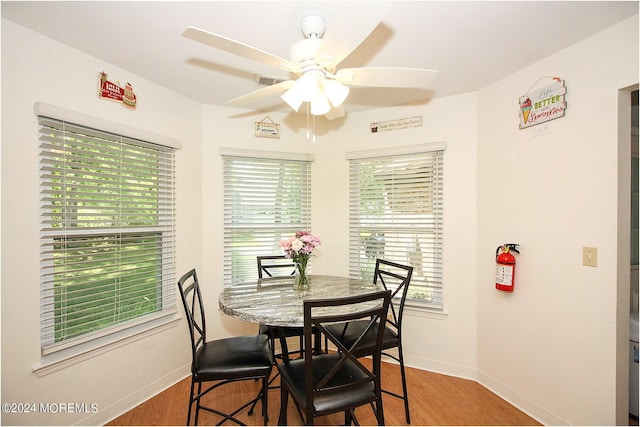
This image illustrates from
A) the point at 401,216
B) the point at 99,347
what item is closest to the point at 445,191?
the point at 401,216

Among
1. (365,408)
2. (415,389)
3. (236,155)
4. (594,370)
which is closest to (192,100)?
(236,155)

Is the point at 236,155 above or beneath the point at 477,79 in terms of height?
beneath

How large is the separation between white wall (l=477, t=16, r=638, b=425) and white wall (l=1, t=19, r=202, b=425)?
2714 mm

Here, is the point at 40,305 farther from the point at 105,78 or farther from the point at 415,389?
the point at 415,389

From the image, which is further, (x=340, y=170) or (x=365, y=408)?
(x=340, y=170)

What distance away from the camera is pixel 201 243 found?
8.94ft

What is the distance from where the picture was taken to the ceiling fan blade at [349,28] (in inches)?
41.2

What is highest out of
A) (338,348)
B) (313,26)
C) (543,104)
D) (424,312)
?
(313,26)

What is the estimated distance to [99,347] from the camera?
1.92 metres

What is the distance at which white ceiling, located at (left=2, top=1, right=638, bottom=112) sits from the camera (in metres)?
1.46

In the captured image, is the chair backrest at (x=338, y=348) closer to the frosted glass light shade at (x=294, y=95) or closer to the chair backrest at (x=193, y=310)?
the chair backrest at (x=193, y=310)

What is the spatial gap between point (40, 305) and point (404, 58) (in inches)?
106

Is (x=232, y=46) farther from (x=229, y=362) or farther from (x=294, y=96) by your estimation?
(x=229, y=362)

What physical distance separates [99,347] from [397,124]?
292 cm
